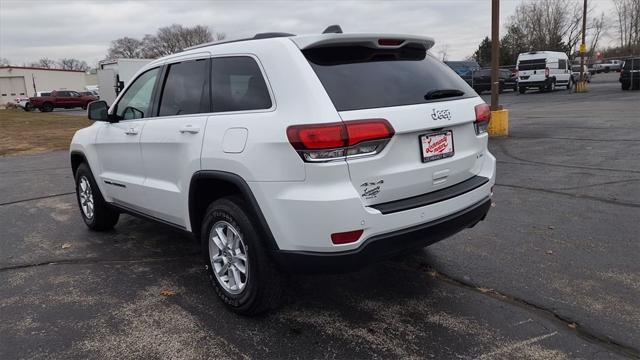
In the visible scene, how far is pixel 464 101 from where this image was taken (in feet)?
11.6

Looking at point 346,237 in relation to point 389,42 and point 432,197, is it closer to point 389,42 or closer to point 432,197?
point 432,197

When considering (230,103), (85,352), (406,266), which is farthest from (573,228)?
(85,352)

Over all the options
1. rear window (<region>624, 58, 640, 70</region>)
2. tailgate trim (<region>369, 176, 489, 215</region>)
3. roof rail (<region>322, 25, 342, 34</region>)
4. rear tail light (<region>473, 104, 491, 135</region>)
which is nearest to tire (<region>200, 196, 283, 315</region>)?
tailgate trim (<region>369, 176, 489, 215</region>)

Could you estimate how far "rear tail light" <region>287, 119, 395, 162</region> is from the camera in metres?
2.80

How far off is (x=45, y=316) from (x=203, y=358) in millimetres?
1400

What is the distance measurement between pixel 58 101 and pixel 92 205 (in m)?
41.4

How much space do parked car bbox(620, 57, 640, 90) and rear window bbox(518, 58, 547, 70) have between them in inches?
170

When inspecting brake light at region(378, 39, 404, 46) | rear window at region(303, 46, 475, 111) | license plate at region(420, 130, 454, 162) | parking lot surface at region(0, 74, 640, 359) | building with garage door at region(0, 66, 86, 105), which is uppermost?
building with garage door at region(0, 66, 86, 105)

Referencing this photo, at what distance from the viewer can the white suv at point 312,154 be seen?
9.42 feet

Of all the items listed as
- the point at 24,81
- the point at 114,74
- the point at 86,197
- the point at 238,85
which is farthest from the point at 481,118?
the point at 24,81

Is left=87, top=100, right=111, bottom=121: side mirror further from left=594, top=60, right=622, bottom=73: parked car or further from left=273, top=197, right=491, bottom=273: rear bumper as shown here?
left=594, top=60, right=622, bottom=73: parked car

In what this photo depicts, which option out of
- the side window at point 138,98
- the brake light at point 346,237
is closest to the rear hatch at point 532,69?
the side window at point 138,98

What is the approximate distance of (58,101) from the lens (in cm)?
4194

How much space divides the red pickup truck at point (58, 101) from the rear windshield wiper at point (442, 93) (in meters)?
43.5
